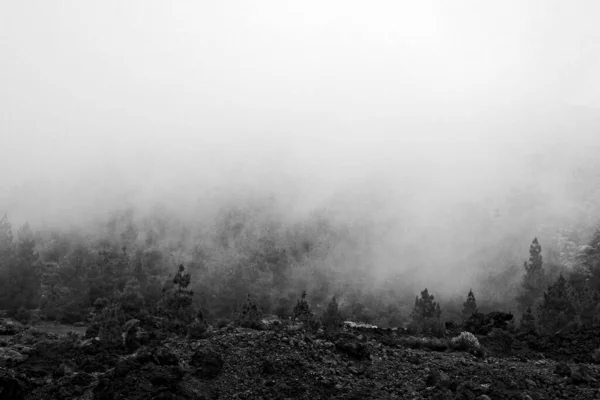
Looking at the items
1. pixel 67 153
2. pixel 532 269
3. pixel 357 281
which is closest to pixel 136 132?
pixel 67 153

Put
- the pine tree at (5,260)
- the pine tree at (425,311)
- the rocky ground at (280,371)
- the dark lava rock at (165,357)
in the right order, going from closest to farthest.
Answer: the rocky ground at (280,371), the dark lava rock at (165,357), the pine tree at (5,260), the pine tree at (425,311)

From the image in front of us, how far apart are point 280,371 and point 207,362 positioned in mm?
2909

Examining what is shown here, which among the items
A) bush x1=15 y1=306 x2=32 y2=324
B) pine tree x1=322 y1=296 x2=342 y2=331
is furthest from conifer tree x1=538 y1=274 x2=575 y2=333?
bush x1=15 y1=306 x2=32 y2=324

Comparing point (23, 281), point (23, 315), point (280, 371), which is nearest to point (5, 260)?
point (23, 281)

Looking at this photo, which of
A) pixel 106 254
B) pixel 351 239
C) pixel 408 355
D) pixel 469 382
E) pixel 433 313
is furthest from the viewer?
pixel 351 239

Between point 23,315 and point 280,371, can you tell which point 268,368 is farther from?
point 23,315

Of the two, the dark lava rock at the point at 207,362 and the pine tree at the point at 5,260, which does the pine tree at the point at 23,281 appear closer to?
the pine tree at the point at 5,260

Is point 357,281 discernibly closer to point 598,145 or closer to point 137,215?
point 137,215

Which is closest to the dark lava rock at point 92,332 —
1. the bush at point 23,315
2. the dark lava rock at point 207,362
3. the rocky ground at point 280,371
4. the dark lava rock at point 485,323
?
the rocky ground at point 280,371

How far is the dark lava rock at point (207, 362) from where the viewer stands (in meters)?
18.1

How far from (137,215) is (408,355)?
298ft

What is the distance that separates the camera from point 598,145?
123625mm

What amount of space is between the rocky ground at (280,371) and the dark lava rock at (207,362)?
0.04m

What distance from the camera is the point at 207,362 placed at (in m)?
18.6
